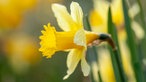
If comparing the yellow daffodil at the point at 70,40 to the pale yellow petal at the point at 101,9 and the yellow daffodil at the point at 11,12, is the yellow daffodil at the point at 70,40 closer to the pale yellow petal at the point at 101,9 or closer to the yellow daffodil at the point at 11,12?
the pale yellow petal at the point at 101,9

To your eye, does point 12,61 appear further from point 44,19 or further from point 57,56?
point 44,19

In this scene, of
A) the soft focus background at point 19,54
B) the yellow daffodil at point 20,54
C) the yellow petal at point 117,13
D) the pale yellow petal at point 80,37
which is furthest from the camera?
the yellow daffodil at point 20,54

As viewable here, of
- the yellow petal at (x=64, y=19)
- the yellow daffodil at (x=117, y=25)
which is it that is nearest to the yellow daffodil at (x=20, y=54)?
the yellow daffodil at (x=117, y=25)

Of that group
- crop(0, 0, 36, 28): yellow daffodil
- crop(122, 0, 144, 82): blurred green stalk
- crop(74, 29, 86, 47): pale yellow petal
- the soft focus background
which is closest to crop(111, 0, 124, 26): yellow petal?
crop(122, 0, 144, 82): blurred green stalk

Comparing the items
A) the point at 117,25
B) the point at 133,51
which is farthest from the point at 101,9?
the point at 133,51

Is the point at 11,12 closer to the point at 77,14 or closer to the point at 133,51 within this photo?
the point at 133,51

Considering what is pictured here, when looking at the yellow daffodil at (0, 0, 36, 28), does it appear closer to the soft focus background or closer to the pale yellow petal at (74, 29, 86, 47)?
the soft focus background

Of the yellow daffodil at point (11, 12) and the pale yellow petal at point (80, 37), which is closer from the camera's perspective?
the pale yellow petal at point (80, 37)

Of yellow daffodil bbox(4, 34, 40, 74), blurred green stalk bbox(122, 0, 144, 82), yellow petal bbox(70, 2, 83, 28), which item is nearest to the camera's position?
yellow petal bbox(70, 2, 83, 28)

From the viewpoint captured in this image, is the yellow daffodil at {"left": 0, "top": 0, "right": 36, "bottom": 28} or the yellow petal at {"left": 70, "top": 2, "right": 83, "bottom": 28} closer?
the yellow petal at {"left": 70, "top": 2, "right": 83, "bottom": 28}
